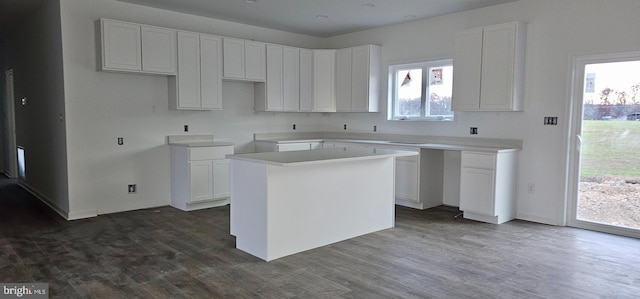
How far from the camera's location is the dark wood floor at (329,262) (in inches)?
121

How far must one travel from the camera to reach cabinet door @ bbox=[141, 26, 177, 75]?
5270 millimetres

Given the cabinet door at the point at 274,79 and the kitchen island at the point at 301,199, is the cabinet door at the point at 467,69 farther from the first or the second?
the cabinet door at the point at 274,79

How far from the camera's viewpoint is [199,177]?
559cm

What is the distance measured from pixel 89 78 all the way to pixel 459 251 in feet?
15.0

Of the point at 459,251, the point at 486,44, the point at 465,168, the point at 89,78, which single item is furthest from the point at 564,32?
the point at 89,78

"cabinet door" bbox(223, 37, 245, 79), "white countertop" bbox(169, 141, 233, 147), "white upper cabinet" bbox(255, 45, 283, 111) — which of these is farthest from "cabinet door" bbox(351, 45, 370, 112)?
"white countertop" bbox(169, 141, 233, 147)

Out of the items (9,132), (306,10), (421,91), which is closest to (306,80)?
(306,10)

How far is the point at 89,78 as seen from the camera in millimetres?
5172

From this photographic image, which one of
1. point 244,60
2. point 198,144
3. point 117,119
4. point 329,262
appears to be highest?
point 244,60

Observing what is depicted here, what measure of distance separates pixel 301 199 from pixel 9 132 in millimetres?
7372

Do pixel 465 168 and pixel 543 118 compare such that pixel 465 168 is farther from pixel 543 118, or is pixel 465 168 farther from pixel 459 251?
pixel 459 251

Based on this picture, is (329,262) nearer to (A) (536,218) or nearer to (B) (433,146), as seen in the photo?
(B) (433,146)

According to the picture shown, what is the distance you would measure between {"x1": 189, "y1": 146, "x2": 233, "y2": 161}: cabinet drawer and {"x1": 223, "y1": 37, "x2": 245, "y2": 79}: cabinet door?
1048 mm

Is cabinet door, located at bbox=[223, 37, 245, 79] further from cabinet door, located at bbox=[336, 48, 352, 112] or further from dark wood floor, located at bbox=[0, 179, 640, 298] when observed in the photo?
dark wood floor, located at bbox=[0, 179, 640, 298]
